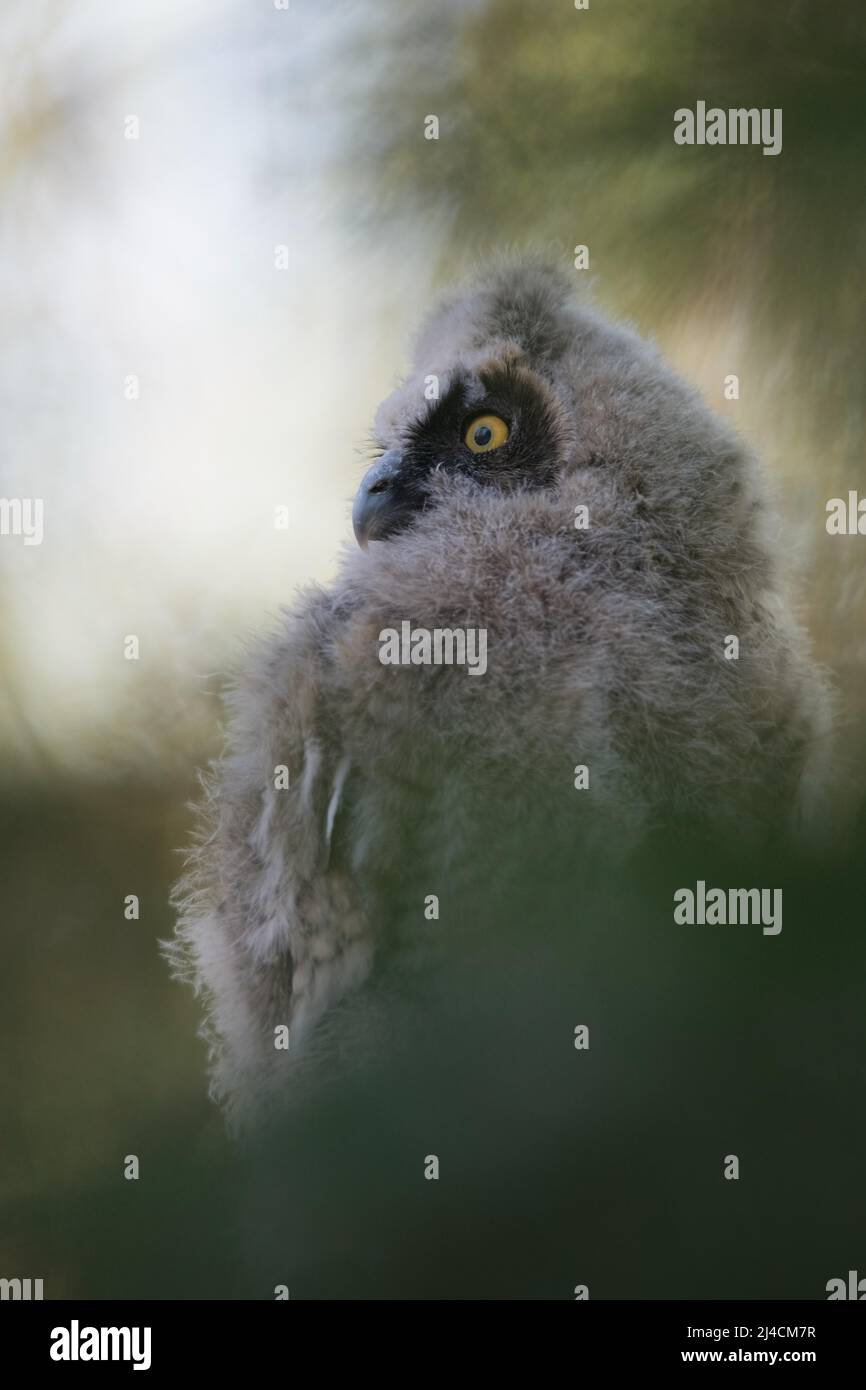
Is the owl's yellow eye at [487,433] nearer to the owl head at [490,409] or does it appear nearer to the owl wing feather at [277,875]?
the owl head at [490,409]

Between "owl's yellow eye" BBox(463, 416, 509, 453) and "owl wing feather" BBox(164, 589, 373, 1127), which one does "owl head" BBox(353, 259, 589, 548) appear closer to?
"owl's yellow eye" BBox(463, 416, 509, 453)

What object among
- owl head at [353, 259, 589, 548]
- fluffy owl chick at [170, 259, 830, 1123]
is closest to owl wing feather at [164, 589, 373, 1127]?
fluffy owl chick at [170, 259, 830, 1123]

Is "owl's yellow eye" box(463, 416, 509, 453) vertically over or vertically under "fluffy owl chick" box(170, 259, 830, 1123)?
over

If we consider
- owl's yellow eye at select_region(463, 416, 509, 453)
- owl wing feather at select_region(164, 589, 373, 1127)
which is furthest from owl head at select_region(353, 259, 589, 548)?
owl wing feather at select_region(164, 589, 373, 1127)

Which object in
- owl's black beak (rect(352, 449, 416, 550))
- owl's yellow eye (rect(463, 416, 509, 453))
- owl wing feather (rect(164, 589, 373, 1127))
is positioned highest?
owl's yellow eye (rect(463, 416, 509, 453))

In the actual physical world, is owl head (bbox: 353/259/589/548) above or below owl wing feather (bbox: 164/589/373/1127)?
above

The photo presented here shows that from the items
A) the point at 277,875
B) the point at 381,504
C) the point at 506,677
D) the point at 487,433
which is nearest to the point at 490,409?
the point at 487,433

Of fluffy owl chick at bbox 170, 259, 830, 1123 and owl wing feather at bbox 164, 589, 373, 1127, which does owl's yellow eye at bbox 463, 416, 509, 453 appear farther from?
owl wing feather at bbox 164, 589, 373, 1127
